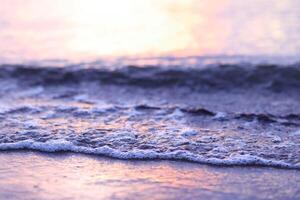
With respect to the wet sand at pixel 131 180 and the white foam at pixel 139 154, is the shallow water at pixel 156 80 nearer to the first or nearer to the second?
the white foam at pixel 139 154

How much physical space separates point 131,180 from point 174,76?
330 cm

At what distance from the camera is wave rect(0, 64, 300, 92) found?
20.1 ft

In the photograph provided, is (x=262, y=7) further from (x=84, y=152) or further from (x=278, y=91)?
(x=84, y=152)

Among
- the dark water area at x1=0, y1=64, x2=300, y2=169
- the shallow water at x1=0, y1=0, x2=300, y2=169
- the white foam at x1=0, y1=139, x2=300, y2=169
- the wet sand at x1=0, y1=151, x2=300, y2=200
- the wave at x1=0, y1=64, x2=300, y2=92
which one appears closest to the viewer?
the wet sand at x1=0, y1=151, x2=300, y2=200

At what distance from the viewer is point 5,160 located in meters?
3.60

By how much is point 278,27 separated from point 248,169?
5019mm

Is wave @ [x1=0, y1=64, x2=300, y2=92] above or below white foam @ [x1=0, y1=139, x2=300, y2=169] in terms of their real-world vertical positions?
above

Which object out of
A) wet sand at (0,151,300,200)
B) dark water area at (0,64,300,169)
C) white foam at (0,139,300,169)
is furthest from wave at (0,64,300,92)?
wet sand at (0,151,300,200)

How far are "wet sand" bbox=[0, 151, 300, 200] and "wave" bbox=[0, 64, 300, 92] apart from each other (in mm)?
2678

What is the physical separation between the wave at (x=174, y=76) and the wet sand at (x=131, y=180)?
2.68 metres

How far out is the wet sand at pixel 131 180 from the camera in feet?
9.96

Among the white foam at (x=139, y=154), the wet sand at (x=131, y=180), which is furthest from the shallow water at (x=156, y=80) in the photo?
the wet sand at (x=131, y=180)

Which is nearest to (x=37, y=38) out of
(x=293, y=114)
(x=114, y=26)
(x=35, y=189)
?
(x=114, y=26)

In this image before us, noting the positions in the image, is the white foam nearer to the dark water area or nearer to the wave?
the dark water area
